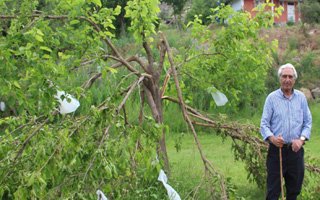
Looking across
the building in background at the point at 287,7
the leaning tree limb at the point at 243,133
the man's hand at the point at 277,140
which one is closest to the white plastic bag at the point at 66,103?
the leaning tree limb at the point at 243,133

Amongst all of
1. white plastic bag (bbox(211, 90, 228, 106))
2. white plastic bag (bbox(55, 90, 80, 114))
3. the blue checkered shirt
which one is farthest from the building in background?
white plastic bag (bbox(55, 90, 80, 114))

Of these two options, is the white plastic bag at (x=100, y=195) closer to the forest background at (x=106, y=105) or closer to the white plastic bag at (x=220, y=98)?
the forest background at (x=106, y=105)

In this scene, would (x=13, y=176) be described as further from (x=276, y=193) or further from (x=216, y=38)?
(x=216, y=38)

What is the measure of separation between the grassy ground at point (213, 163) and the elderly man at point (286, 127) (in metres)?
0.51

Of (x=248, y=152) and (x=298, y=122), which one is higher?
(x=298, y=122)

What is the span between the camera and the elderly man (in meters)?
5.27

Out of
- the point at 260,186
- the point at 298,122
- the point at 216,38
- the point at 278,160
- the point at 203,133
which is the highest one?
the point at 216,38

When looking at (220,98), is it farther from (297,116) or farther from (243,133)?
(297,116)

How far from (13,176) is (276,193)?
2.30 meters

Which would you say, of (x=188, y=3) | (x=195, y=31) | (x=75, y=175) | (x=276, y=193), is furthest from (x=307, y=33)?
(x=75, y=175)

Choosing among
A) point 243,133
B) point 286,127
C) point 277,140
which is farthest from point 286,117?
point 243,133

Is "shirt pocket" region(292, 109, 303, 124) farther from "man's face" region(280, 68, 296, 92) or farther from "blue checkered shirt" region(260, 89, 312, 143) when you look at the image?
"man's face" region(280, 68, 296, 92)

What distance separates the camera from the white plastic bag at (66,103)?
4887mm

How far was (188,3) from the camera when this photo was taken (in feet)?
102
